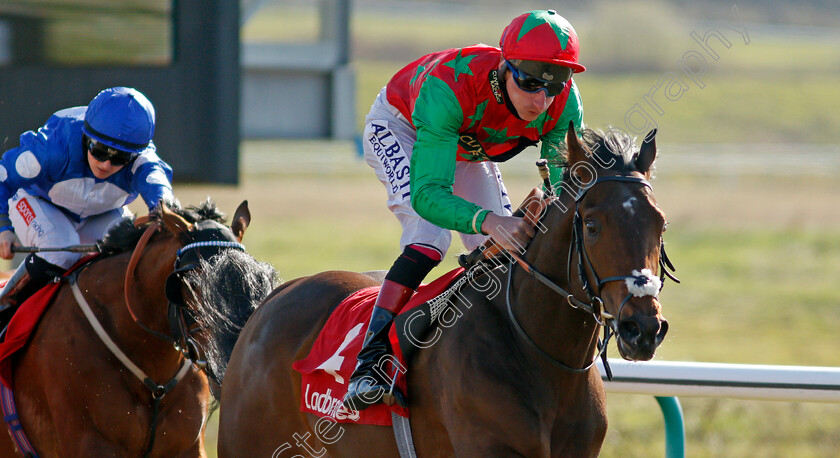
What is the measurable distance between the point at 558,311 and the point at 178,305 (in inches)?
73.3

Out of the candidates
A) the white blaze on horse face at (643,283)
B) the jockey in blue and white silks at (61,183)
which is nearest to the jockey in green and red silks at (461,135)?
the white blaze on horse face at (643,283)

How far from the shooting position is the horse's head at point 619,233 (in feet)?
8.60

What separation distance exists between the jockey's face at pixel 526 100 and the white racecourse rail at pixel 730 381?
1425 millimetres

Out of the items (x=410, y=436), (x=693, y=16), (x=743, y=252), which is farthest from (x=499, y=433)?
(x=693, y=16)

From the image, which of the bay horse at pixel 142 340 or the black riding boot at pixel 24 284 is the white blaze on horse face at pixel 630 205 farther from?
the black riding boot at pixel 24 284

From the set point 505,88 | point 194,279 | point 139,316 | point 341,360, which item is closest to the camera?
point 505,88

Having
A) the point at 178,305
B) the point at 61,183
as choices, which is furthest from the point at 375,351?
the point at 61,183

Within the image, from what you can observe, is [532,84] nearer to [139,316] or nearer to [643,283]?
[643,283]

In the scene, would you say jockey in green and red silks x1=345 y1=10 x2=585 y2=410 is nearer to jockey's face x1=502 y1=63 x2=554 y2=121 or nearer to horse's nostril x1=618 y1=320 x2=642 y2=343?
jockey's face x1=502 y1=63 x2=554 y2=121

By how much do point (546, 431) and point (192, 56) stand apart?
424 cm

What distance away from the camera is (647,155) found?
2.97 meters

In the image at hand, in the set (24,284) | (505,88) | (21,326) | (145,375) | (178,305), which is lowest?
(145,375)

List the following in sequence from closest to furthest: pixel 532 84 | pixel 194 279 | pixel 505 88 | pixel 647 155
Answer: pixel 647 155, pixel 532 84, pixel 505 88, pixel 194 279

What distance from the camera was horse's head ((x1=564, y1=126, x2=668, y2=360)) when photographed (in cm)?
262
